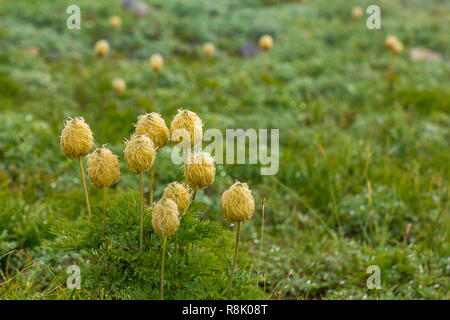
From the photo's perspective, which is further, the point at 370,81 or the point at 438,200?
the point at 370,81

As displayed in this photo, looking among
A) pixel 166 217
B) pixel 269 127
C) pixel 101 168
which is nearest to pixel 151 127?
pixel 101 168

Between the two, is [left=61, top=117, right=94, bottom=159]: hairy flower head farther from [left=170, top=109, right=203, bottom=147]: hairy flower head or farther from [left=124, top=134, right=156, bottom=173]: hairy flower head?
[left=170, top=109, right=203, bottom=147]: hairy flower head

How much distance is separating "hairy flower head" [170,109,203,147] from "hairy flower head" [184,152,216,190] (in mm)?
63

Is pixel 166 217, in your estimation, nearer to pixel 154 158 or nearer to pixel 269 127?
pixel 154 158

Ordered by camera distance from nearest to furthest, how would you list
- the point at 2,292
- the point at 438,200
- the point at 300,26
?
the point at 2,292, the point at 438,200, the point at 300,26

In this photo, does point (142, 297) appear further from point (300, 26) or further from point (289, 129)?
point (300, 26)

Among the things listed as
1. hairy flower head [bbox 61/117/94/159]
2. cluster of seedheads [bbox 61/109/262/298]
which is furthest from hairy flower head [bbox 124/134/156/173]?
hairy flower head [bbox 61/117/94/159]

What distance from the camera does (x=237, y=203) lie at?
1679 millimetres

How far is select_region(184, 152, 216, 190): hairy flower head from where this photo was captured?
183 centimetres

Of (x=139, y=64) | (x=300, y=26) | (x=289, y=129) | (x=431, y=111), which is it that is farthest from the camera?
(x=300, y=26)

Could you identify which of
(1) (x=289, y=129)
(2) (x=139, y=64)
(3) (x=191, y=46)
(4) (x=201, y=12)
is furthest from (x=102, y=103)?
(4) (x=201, y=12)

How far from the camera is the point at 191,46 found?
26.9 feet

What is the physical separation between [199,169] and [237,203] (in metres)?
0.24
